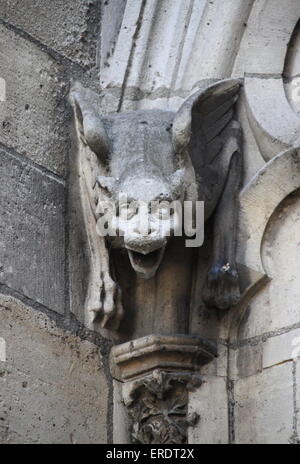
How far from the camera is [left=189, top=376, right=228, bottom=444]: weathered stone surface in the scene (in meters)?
4.31

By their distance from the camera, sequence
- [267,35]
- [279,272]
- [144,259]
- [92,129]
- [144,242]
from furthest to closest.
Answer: [267,35], [279,272], [92,129], [144,259], [144,242]

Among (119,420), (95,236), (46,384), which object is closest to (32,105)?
(95,236)

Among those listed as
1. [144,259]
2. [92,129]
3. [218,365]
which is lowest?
[218,365]

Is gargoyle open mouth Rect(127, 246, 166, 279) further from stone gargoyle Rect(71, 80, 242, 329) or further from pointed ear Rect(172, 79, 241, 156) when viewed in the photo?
pointed ear Rect(172, 79, 241, 156)

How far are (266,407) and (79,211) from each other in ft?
2.53

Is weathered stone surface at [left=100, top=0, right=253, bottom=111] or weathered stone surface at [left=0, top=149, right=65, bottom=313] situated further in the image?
weathered stone surface at [left=100, top=0, right=253, bottom=111]

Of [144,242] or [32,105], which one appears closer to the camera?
[144,242]

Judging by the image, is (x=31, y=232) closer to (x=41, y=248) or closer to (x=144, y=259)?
(x=41, y=248)

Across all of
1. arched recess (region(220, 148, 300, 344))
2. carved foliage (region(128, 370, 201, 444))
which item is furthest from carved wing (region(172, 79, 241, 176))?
carved foliage (region(128, 370, 201, 444))

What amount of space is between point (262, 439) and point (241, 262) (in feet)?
1.64

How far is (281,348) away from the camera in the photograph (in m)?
4.32

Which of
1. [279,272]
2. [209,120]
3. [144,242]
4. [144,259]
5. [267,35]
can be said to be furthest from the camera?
[267,35]

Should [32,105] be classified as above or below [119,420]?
above
